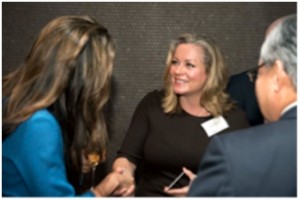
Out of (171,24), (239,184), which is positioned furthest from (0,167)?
(171,24)

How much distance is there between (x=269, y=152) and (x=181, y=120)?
3.89ft

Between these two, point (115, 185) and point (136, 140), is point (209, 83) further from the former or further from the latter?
point (115, 185)

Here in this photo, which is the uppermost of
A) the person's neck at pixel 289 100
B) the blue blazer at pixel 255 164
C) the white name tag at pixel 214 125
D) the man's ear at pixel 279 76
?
the man's ear at pixel 279 76

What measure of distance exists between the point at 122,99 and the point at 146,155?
68 cm

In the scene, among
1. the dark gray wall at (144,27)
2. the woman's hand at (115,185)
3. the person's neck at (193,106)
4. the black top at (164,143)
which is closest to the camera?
the woman's hand at (115,185)

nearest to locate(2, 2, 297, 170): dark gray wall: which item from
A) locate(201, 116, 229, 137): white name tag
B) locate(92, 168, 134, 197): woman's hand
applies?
locate(201, 116, 229, 137): white name tag

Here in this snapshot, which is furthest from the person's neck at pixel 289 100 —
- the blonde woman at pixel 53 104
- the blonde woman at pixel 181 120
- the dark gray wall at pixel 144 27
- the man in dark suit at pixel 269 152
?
the dark gray wall at pixel 144 27

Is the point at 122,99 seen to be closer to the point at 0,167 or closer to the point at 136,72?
the point at 136,72

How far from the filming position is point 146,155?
217 cm

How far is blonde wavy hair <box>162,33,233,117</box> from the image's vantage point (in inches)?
88.9

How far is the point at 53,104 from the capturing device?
128 centimetres

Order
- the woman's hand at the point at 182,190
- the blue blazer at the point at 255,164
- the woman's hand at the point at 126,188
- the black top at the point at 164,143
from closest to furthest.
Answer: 1. the blue blazer at the point at 255,164
2. the woman's hand at the point at 126,188
3. the woman's hand at the point at 182,190
4. the black top at the point at 164,143

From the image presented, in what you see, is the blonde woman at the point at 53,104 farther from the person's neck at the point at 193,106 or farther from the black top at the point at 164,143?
the person's neck at the point at 193,106

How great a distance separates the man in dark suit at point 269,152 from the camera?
3.39 feet
